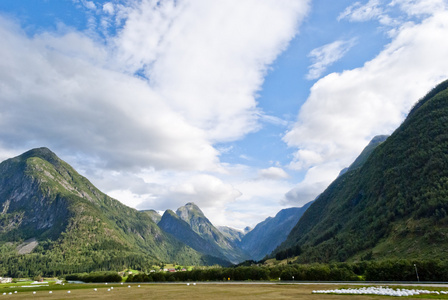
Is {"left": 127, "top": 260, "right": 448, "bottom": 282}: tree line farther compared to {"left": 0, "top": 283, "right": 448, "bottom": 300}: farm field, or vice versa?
{"left": 127, "top": 260, "right": 448, "bottom": 282}: tree line

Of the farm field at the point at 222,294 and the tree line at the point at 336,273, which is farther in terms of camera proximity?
the tree line at the point at 336,273

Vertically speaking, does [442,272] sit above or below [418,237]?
below

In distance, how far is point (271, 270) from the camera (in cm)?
15325

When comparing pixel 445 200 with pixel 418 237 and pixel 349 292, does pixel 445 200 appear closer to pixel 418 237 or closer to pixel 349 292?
pixel 418 237

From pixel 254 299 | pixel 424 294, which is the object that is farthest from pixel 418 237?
pixel 254 299

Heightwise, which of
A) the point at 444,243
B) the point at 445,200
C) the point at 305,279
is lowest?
the point at 305,279

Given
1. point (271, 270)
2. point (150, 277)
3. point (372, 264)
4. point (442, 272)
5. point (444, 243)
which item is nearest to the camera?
point (442, 272)

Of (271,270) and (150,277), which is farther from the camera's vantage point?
(150,277)

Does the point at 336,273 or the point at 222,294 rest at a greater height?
the point at 222,294

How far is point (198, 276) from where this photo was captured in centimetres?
17275

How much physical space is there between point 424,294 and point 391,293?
7027 millimetres

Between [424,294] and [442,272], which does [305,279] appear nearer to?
[442,272]

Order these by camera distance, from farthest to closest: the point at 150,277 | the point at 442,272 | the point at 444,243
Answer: the point at 150,277 < the point at 444,243 < the point at 442,272

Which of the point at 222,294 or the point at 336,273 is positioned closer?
the point at 222,294
